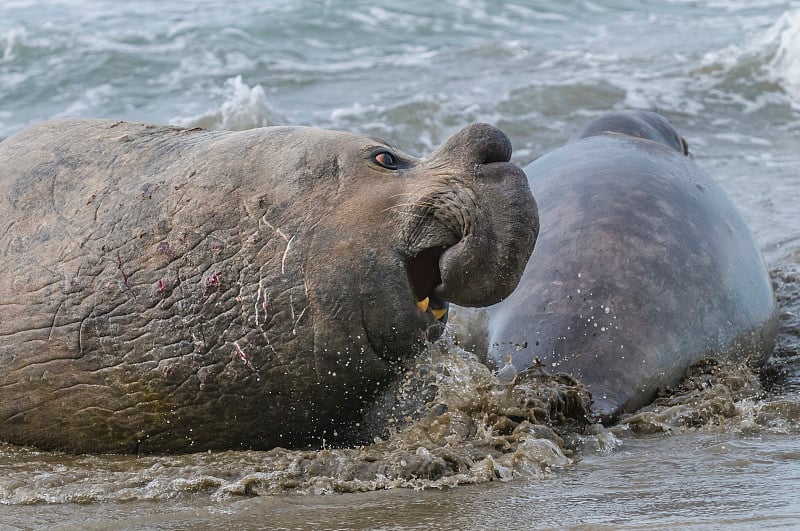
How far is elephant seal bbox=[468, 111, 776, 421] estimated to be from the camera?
4914 millimetres

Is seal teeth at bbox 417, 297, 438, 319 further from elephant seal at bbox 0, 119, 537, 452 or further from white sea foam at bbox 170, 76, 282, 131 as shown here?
white sea foam at bbox 170, 76, 282, 131

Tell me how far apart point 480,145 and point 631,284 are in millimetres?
1417

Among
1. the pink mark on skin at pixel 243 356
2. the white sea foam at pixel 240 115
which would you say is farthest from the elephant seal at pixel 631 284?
the white sea foam at pixel 240 115

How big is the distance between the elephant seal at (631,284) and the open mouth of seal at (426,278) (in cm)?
92

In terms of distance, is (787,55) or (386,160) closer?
(386,160)

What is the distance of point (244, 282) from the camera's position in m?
3.98

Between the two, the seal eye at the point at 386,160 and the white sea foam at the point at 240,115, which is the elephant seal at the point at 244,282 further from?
the white sea foam at the point at 240,115

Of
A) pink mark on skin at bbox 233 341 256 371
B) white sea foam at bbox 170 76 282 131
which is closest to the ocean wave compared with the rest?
white sea foam at bbox 170 76 282 131

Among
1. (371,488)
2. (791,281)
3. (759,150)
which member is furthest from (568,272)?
(759,150)

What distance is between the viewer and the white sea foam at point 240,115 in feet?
38.4

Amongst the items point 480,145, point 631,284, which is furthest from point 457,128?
point 480,145

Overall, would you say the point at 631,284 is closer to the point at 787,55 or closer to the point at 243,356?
the point at 243,356

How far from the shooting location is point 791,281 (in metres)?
6.85

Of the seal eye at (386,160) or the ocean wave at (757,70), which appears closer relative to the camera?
the seal eye at (386,160)
